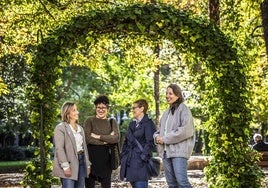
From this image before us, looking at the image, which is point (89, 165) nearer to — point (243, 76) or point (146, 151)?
point (146, 151)

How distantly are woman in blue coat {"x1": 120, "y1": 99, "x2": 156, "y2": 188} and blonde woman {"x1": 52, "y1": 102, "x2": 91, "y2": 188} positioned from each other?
2.28ft

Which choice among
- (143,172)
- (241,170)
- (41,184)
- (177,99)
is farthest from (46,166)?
(241,170)

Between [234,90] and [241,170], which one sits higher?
[234,90]

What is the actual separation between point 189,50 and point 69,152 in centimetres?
300

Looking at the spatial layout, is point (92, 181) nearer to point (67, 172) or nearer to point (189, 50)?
point (67, 172)

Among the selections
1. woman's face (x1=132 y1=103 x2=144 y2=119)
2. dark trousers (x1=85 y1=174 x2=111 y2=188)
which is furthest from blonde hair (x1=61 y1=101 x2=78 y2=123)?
dark trousers (x1=85 y1=174 x2=111 y2=188)

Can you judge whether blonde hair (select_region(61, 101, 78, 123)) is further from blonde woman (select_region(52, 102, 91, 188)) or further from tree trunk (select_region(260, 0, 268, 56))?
tree trunk (select_region(260, 0, 268, 56))

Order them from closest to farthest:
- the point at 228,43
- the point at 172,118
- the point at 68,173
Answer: the point at 68,173
the point at 172,118
the point at 228,43

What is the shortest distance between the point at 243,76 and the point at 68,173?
11.5 ft

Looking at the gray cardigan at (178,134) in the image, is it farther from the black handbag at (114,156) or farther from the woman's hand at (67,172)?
the woman's hand at (67,172)

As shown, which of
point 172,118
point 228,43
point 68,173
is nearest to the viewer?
point 68,173

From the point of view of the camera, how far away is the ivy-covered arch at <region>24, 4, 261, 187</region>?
9000 millimetres

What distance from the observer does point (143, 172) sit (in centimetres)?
824

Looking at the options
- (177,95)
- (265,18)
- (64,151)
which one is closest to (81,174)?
(64,151)
